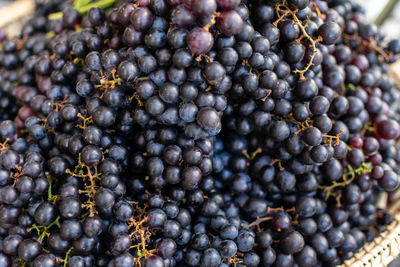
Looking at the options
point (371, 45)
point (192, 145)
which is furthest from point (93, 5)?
point (371, 45)

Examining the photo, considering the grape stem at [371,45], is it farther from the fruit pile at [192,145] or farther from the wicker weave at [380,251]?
the wicker weave at [380,251]

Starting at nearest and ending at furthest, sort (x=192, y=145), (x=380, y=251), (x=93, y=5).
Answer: (x=192, y=145)
(x=380, y=251)
(x=93, y=5)

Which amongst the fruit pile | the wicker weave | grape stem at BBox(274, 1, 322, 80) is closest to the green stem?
the fruit pile

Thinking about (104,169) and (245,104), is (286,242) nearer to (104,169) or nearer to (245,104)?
(245,104)

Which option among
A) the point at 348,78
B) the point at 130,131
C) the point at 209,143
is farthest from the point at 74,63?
the point at 348,78

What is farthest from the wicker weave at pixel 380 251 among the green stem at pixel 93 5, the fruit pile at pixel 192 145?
the green stem at pixel 93 5

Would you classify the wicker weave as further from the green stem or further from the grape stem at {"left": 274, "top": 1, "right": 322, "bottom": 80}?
the green stem

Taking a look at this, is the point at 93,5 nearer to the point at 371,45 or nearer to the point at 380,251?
the point at 371,45

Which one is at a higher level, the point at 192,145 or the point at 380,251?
the point at 192,145
